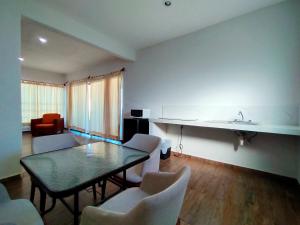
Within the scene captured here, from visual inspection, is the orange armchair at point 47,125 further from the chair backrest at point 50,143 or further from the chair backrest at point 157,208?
the chair backrest at point 157,208

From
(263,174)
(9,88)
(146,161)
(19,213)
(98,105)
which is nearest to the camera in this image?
(19,213)

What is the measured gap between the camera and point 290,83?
7.19 feet

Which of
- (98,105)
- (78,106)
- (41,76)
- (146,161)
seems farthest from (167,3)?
(41,76)

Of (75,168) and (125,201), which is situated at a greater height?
(75,168)

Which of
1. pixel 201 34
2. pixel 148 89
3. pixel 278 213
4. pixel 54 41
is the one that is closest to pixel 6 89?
pixel 54 41

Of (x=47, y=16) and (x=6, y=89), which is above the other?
(x=47, y=16)

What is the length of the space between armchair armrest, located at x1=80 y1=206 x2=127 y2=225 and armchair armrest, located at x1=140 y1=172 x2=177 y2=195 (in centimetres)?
49

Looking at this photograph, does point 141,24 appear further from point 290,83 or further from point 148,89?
point 290,83

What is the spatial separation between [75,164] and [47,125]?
5032 mm

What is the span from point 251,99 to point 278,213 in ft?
5.34

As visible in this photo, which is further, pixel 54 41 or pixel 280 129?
pixel 54 41

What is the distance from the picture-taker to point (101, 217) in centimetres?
72

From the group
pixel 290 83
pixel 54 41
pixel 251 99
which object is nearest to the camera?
pixel 290 83

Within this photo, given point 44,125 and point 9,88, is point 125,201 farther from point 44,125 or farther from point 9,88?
point 44,125
